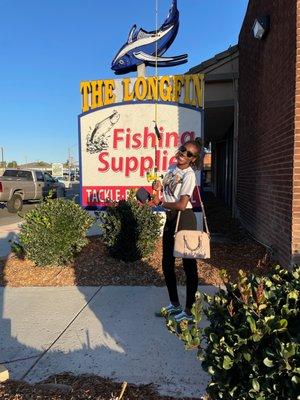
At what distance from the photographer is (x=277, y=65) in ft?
19.4

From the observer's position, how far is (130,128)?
884 cm

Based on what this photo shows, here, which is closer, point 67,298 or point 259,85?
point 67,298

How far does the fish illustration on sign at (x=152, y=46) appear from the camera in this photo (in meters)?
8.93

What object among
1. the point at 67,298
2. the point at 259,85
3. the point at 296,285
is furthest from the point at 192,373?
the point at 259,85

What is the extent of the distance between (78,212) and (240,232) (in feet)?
13.4

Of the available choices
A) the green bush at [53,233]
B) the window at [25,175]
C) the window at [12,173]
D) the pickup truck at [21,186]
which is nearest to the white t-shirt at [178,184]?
the green bush at [53,233]

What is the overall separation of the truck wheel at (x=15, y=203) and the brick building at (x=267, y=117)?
1095 centimetres

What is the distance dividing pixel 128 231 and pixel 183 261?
7.66 feet

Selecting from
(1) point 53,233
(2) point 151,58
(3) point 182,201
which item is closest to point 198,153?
(3) point 182,201

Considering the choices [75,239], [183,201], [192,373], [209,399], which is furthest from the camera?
[75,239]

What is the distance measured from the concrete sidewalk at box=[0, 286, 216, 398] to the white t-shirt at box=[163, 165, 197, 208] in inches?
50.2

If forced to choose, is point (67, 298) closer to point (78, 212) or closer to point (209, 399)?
point (78, 212)

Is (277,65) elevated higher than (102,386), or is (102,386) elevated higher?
(277,65)

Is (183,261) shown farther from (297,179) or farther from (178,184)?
(297,179)
